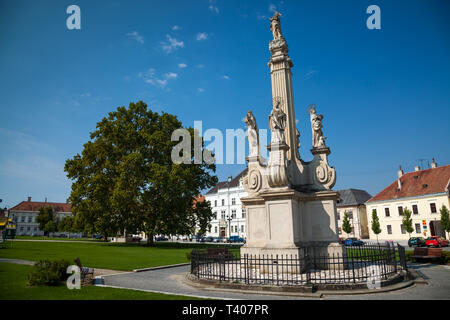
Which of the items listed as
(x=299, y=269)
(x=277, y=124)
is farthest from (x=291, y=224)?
(x=277, y=124)

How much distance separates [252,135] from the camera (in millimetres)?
13867

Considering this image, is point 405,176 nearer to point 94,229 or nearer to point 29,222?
point 94,229

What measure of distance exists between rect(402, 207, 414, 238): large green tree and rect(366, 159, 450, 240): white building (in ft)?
5.62

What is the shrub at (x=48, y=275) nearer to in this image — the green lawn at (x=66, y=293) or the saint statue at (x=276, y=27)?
the green lawn at (x=66, y=293)

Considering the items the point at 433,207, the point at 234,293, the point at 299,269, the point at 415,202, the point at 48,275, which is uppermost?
the point at 415,202

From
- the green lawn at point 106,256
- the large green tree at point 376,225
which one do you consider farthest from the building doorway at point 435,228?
the green lawn at point 106,256

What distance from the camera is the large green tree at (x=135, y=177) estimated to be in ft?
100

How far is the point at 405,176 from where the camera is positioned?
167 ft

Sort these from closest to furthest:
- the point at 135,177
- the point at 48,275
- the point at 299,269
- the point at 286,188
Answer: the point at 48,275, the point at 299,269, the point at 286,188, the point at 135,177

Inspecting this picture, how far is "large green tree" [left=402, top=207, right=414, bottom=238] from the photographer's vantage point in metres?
43.2

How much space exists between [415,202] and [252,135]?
143ft

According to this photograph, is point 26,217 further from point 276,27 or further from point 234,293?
point 234,293

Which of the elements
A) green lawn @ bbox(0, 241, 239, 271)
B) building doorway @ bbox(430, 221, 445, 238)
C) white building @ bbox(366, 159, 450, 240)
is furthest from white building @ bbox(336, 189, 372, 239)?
green lawn @ bbox(0, 241, 239, 271)

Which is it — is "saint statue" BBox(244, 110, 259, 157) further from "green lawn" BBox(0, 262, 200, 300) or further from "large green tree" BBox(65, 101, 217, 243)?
"large green tree" BBox(65, 101, 217, 243)
